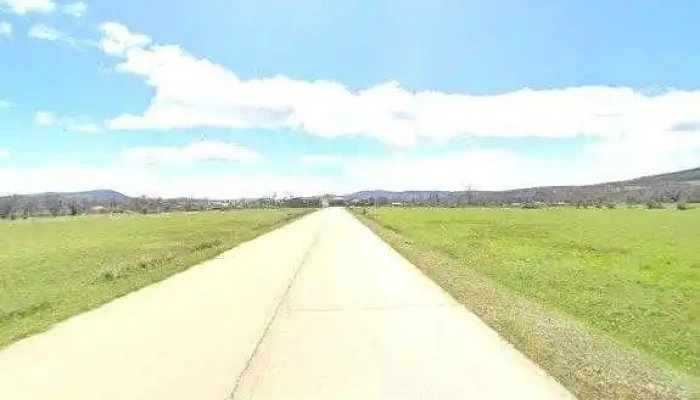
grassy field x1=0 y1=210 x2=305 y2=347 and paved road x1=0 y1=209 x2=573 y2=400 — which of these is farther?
grassy field x1=0 y1=210 x2=305 y2=347

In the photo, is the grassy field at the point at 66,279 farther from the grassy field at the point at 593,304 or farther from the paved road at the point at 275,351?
the grassy field at the point at 593,304

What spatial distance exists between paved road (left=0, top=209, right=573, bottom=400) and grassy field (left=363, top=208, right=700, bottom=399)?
696 millimetres

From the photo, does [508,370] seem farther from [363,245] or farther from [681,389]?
[363,245]

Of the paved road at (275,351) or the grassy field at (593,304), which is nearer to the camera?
the paved road at (275,351)

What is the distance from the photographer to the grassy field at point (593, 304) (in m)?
8.84

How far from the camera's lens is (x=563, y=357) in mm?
9359

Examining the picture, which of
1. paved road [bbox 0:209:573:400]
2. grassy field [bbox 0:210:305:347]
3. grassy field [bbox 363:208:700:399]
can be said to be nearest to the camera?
paved road [bbox 0:209:573:400]

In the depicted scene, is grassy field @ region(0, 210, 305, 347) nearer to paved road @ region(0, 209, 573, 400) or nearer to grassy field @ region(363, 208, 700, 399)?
paved road @ region(0, 209, 573, 400)

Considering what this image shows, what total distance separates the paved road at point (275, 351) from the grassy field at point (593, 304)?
0.70 metres

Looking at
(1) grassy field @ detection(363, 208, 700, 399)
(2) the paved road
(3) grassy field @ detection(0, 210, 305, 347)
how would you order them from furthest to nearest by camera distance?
(3) grassy field @ detection(0, 210, 305, 347)
(1) grassy field @ detection(363, 208, 700, 399)
(2) the paved road

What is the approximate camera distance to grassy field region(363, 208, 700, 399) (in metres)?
8.84

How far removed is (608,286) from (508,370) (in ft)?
45.5

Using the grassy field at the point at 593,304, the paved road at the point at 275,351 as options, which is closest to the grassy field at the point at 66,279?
the paved road at the point at 275,351

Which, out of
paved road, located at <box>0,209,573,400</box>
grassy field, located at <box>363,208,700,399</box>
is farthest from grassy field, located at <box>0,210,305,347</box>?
grassy field, located at <box>363,208,700,399</box>
